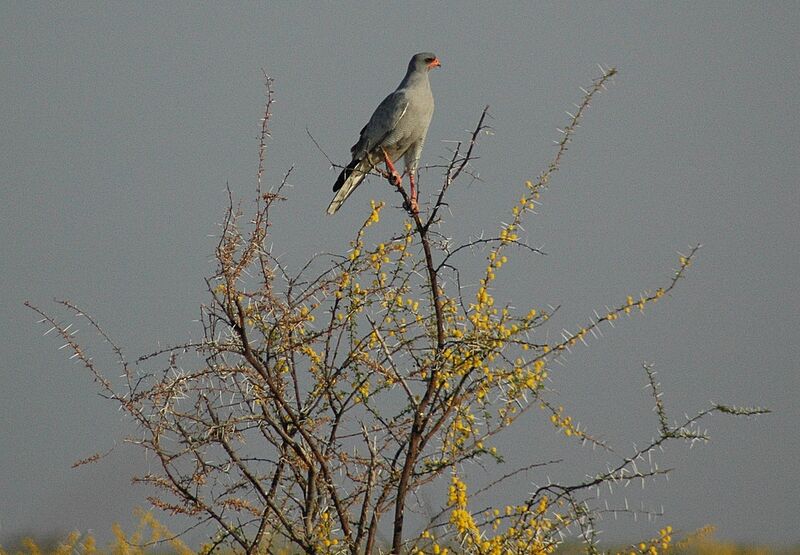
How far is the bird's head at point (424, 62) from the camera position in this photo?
25.0 feet

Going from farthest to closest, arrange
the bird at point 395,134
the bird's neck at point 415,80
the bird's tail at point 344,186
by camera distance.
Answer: the bird's neck at point 415,80
the bird at point 395,134
the bird's tail at point 344,186

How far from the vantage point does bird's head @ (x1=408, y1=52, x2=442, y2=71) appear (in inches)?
300

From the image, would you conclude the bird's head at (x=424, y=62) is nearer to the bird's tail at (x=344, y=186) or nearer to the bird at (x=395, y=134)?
the bird at (x=395, y=134)

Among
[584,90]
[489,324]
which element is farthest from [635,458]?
[584,90]

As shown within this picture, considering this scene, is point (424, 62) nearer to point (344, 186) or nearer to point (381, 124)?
point (381, 124)

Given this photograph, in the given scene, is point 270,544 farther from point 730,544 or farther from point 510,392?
point 730,544

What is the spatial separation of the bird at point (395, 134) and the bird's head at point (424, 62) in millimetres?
100

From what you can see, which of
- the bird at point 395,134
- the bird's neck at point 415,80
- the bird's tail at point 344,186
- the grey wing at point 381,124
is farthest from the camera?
the bird's neck at point 415,80

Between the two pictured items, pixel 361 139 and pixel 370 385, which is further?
pixel 361 139

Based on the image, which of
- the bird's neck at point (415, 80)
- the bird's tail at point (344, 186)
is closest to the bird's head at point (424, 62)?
the bird's neck at point (415, 80)

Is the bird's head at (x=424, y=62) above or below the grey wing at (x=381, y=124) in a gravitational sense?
above

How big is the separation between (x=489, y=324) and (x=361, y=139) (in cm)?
340

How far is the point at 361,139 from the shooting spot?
23.9 ft

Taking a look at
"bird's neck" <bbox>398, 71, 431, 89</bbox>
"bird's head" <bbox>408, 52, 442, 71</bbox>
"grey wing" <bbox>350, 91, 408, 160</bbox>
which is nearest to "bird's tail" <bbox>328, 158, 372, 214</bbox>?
"grey wing" <bbox>350, 91, 408, 160</bbox>
